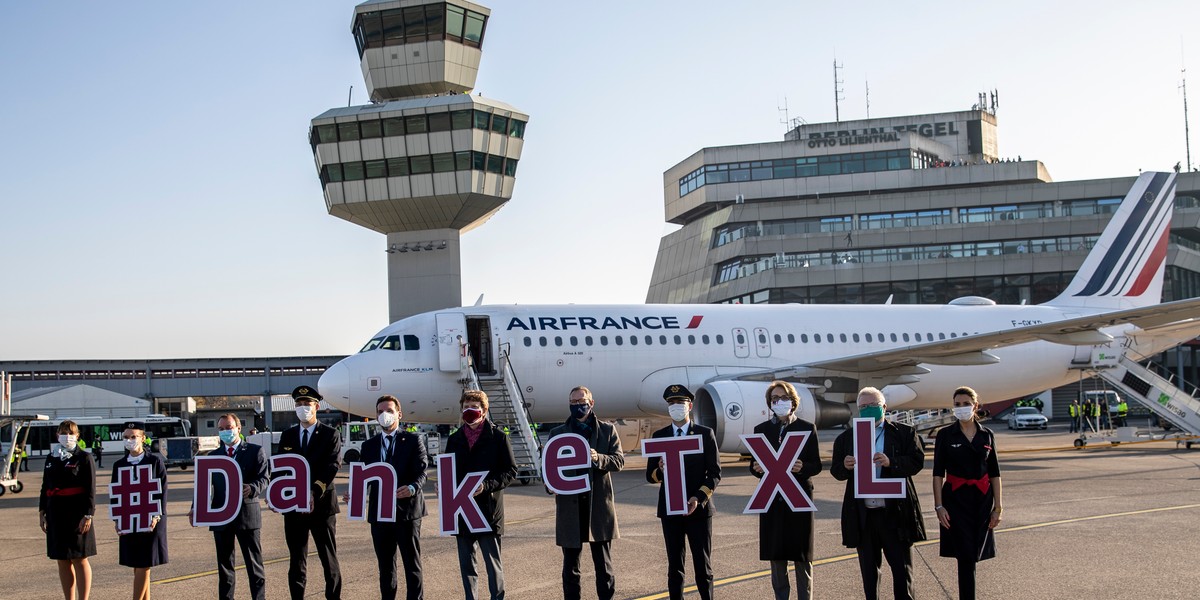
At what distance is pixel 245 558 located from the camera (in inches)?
336

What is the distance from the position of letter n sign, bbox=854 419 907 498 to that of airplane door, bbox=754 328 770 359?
53.4ft

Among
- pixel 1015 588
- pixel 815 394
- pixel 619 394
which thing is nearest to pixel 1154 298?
pixel 815 394

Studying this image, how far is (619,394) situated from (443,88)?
30367 millimetres

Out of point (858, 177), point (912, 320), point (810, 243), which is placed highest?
point (858, 177)

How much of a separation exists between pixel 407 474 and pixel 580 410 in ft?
4.75

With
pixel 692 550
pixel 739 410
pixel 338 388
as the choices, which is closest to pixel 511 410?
pixel 338 388

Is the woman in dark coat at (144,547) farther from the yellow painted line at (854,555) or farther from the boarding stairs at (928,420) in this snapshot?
the boarding stairs at (928,420)

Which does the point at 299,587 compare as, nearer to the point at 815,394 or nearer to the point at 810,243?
the point at 815,394

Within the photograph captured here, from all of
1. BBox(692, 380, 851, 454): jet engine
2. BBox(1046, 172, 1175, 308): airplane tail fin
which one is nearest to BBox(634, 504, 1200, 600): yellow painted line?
BBox(692, 380, 851, 454): jet engine

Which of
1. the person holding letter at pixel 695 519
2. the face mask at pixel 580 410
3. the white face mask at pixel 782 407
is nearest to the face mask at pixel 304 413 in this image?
the face mask at pixel 580 410

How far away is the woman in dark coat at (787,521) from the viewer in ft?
25.4

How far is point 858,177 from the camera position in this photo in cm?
6525

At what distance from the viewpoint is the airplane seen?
20891 millimetres

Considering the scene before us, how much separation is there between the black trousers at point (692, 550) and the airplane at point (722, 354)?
12125 mm
